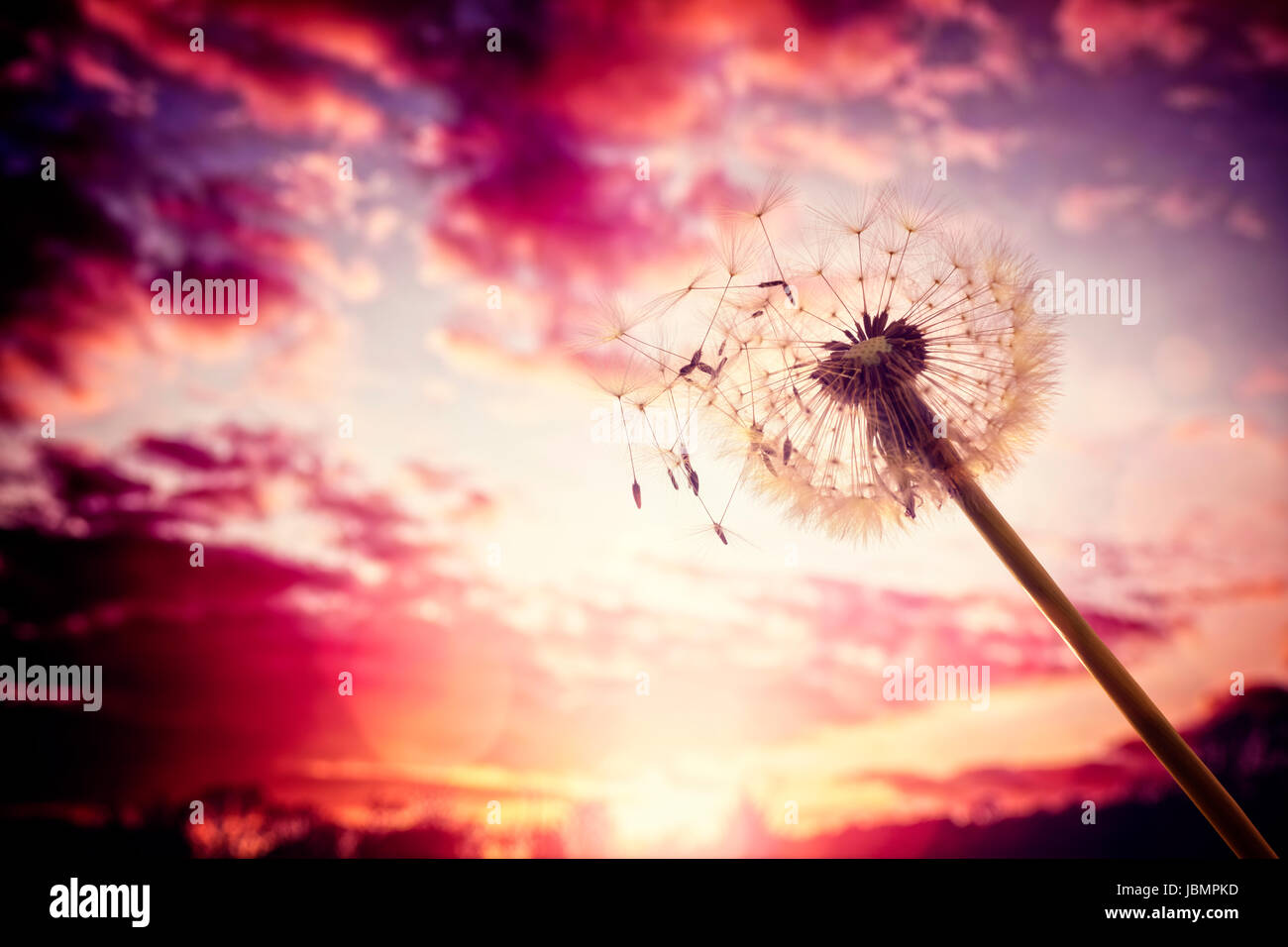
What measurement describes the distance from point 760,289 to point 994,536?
6.09 ft

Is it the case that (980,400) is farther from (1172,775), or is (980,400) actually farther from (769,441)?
(1172,775)

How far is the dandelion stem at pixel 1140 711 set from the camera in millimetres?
2477

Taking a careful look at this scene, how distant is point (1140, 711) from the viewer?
8.14 ft

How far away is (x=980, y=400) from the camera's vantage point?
3441mm

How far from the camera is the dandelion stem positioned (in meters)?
2.48
